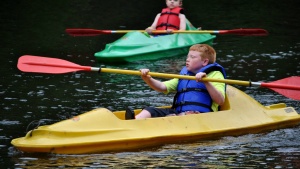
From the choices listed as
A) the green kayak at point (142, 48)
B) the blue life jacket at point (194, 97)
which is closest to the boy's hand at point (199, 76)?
the blue life jacket at point (194, 97)

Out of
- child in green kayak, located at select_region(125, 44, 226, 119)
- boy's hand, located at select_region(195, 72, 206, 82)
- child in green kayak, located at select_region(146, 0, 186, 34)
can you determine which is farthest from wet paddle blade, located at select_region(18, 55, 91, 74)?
child in green kayak, located at select_region(146, 0, 186, 34)

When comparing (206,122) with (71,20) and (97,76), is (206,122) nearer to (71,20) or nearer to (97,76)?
(97,76)

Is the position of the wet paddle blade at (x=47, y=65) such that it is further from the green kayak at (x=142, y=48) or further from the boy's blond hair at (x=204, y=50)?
the green kayak at (x=142, y=48)

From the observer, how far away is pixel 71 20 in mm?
16156

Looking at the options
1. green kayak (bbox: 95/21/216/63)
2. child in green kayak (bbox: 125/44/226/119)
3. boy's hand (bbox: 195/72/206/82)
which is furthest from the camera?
green kayak (bbox: 95/21/216/63)

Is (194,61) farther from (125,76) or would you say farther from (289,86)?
(125,76)

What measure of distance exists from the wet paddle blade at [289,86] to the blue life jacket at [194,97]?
525mm

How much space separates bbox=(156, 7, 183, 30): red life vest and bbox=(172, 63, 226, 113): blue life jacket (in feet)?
17.5

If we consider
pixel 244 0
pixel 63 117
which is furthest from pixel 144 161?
pixel 244 0

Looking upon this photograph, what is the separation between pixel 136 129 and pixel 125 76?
369cm

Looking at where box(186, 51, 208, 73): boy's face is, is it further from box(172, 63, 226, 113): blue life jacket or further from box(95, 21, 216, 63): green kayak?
box(95, 21, 216, 63): green kayak

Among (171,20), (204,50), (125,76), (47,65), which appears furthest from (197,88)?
(171,20)

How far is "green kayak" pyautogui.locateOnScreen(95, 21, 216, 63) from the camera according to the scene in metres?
11.4

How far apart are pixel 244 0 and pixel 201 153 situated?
13496 mm
